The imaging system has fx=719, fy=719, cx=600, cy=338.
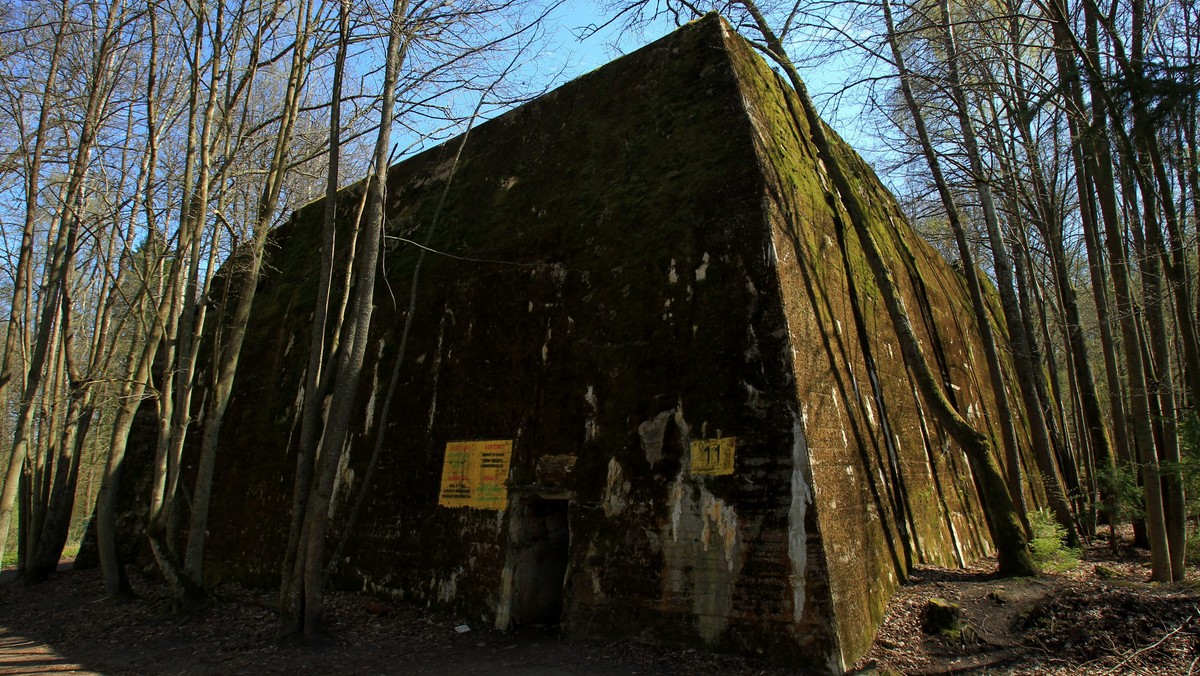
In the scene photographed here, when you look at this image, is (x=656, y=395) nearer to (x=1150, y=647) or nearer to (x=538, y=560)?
(x=538, y=560)

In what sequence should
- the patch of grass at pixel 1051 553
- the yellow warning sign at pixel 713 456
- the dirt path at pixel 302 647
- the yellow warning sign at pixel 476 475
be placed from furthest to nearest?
the yellow warning sign at pixel 476 475
the patch of grass at pixel 1051 553
the yellow warning sign at pixel 713 456
the dirt path at pixel 302 647

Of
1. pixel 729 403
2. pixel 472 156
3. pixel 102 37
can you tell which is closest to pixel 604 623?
pixel 729 403

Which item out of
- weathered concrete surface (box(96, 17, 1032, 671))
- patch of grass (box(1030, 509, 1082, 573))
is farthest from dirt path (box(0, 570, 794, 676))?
patch of grass (box(1030, 509, 1082, 573))

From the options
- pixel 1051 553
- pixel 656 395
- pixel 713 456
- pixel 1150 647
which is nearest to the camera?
pixel 1150 647

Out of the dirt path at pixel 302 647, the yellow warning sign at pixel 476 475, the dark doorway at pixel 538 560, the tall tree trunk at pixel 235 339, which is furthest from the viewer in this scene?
the tall tree trunk at pixel 235 339

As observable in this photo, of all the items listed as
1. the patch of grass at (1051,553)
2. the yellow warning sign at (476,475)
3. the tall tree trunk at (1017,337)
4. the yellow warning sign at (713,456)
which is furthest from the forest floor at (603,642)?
the yellow warning sign at (713,456)

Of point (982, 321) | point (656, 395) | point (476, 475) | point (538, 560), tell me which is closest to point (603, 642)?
point (538, 560)

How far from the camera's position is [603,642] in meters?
6.36

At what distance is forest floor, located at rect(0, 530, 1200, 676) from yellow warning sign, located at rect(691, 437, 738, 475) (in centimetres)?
149

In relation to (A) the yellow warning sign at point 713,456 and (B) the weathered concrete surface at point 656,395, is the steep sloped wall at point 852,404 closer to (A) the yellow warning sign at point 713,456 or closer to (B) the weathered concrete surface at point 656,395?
(B) the weathered concrete surface at point 656,395

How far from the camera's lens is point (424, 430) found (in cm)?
876

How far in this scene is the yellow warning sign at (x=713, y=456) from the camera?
623 centimetres

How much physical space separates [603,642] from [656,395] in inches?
88.9

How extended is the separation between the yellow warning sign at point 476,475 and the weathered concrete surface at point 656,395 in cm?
A: 12
